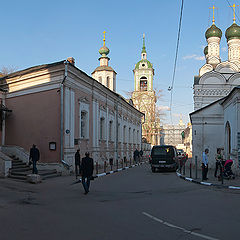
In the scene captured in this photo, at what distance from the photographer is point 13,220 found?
263 inches

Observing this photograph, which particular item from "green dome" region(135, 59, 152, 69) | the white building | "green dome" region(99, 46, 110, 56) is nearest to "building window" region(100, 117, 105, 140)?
the white building

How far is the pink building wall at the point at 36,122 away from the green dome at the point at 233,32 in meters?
34.1

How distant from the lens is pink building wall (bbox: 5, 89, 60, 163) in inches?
696

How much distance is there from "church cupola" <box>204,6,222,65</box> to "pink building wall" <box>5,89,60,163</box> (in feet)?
110

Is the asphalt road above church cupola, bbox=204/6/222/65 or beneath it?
beneath

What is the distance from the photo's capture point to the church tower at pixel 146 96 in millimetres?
54094

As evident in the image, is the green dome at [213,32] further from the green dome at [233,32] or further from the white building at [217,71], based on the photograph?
the green dome at [233,32]

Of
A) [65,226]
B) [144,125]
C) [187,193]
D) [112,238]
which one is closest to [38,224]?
[65,226]

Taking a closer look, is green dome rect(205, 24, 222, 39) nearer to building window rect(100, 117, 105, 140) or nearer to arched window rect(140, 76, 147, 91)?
arched window rect(140, 76, 147, 91)

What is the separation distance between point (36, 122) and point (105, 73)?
24.1 m

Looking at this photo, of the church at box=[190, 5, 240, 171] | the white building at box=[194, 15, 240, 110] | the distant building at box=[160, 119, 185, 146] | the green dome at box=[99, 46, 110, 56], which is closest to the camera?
the church at box=[190, 5, 240, 171]

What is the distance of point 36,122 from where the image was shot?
1848 cm

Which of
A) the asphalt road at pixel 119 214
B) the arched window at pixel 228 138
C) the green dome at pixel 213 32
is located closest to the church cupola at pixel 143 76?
the green dome at pixel 213 32

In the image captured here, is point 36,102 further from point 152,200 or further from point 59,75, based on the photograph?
point 152,200
